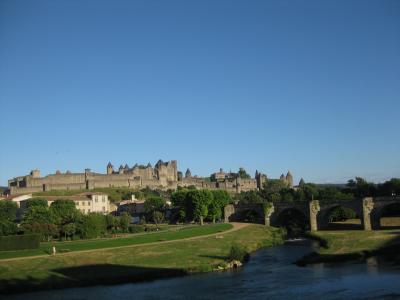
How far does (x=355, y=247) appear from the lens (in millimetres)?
50156

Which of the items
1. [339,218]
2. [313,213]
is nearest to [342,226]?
[313,213]

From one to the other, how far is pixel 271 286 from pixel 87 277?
13.6 m

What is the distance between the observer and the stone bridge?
211 feet

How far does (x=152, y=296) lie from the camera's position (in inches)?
1298

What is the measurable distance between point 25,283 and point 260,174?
159238mm

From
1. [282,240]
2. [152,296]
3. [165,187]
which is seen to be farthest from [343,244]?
[165,187]

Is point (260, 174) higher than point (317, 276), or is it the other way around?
point (260, 174)

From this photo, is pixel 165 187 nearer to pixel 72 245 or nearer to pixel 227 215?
pixel 227 215

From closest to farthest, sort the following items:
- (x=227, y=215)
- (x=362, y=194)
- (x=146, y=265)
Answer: (x=146, y=265) < (x=227, y=215) < (x=362, y=194)

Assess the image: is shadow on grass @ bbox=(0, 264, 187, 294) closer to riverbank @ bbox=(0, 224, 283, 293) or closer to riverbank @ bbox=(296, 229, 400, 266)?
riverbank @ bbox=(0, 224, 283, 293)

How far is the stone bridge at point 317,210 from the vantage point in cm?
6431

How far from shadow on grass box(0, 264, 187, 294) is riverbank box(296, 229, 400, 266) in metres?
12.2

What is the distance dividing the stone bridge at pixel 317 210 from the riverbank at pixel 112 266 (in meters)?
21.0

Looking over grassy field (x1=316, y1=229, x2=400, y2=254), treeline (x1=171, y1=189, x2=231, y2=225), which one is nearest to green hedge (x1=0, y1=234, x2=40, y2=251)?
grassy field (x1=316, y1=229, x2=400, y2=254)
